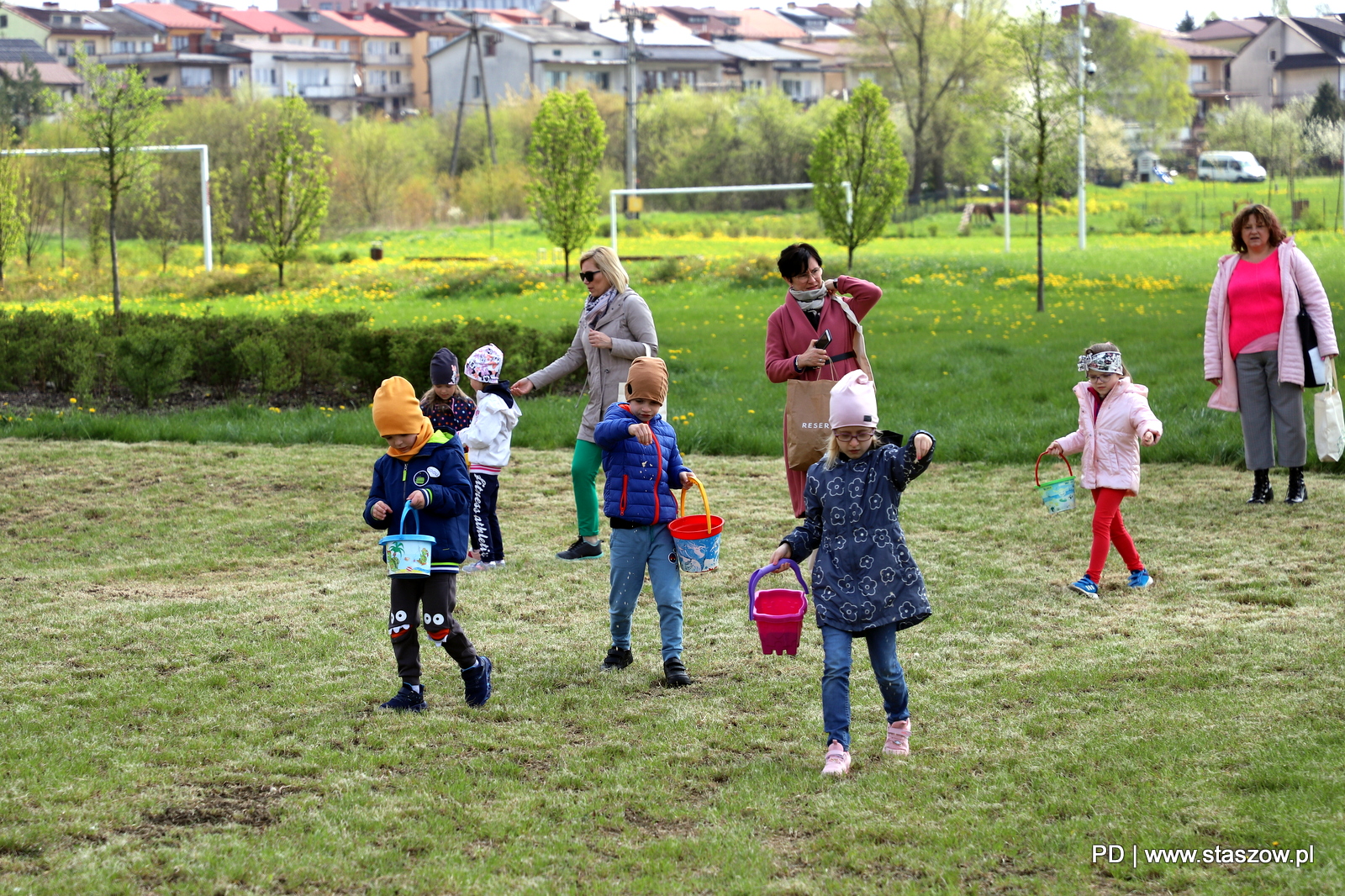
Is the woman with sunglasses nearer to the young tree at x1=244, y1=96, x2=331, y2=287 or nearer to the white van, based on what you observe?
the young tree at x1=244, y1=96, x2=331, y2=287

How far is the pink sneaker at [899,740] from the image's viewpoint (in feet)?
15.7

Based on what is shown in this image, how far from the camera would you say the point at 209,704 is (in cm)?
550

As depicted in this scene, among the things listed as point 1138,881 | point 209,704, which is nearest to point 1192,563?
point 1138,881

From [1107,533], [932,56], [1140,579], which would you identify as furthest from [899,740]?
[932,56]

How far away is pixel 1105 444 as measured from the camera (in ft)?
23.1

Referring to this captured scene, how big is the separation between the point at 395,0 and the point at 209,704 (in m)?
143

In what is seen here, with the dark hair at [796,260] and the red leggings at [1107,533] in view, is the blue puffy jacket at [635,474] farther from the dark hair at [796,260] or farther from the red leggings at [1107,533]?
the red leggings at [1107,533]

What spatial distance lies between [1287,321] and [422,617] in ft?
20.6

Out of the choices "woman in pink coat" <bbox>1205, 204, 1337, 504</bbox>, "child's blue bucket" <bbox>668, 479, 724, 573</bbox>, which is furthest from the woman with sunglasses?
"woman in pink coat" <bbox>1205, 204, 1337, 504</bbox>

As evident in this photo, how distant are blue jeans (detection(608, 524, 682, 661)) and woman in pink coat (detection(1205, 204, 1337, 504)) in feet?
16.4

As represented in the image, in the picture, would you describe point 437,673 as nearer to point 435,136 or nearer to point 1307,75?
point 435,136

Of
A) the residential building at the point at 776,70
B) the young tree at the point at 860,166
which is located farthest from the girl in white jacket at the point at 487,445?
the residential building at the point at 776,70

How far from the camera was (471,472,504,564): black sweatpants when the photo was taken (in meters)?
8.08

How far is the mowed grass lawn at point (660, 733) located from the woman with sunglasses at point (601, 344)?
0.86m
